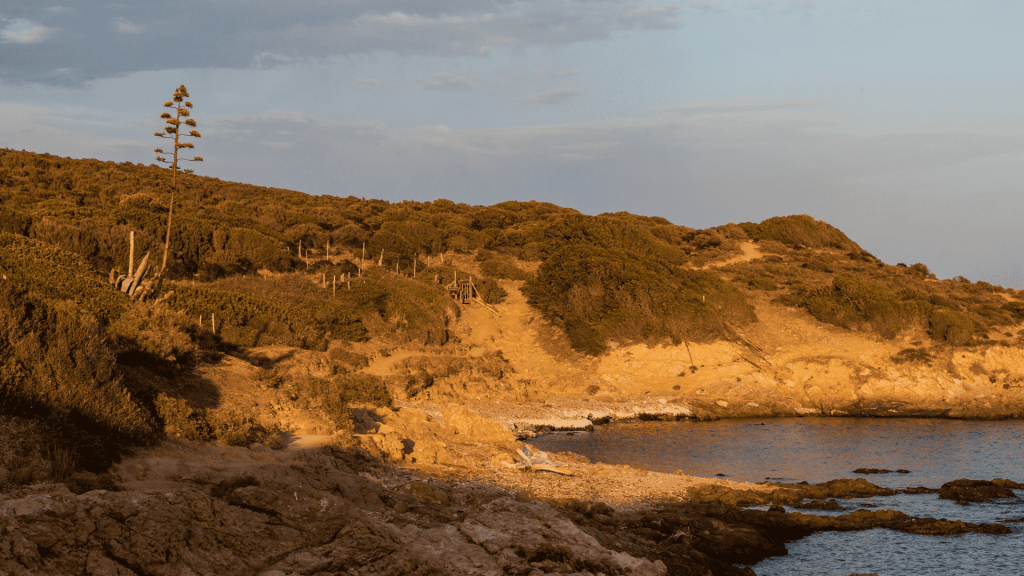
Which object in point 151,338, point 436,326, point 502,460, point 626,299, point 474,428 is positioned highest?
point 626,299

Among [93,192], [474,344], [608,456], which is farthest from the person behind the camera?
[93,192]

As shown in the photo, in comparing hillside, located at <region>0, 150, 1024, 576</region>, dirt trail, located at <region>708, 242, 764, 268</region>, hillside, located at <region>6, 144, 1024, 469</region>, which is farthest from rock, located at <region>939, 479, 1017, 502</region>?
dirt trail, located at <region>708, 242, 764, 268</region>

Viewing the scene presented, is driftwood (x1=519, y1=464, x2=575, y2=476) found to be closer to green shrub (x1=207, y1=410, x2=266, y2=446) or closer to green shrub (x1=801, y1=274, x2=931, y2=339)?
green shrub (x1=207, y1=410, x2=266, y2=446)

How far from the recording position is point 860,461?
2153cm

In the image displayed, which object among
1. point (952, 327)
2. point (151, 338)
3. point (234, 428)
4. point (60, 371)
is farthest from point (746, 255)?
point (60, 371)

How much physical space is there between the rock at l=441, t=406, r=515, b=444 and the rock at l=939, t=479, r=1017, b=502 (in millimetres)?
11058

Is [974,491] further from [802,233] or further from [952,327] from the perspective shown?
[802,233]

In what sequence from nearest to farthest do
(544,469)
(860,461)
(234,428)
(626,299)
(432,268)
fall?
(234,428) → (544,469) → (860,461) → (626,299) → (432,268)

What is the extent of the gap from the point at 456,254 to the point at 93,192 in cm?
2604

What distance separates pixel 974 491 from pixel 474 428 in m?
12.7

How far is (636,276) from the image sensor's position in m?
38.7

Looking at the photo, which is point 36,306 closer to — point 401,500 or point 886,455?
point 401,500

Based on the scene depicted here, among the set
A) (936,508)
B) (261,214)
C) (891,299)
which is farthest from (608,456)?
(261,214)

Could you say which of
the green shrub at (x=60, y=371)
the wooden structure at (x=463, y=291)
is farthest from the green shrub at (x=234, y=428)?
the wooden structure at (x=463, y=291)
